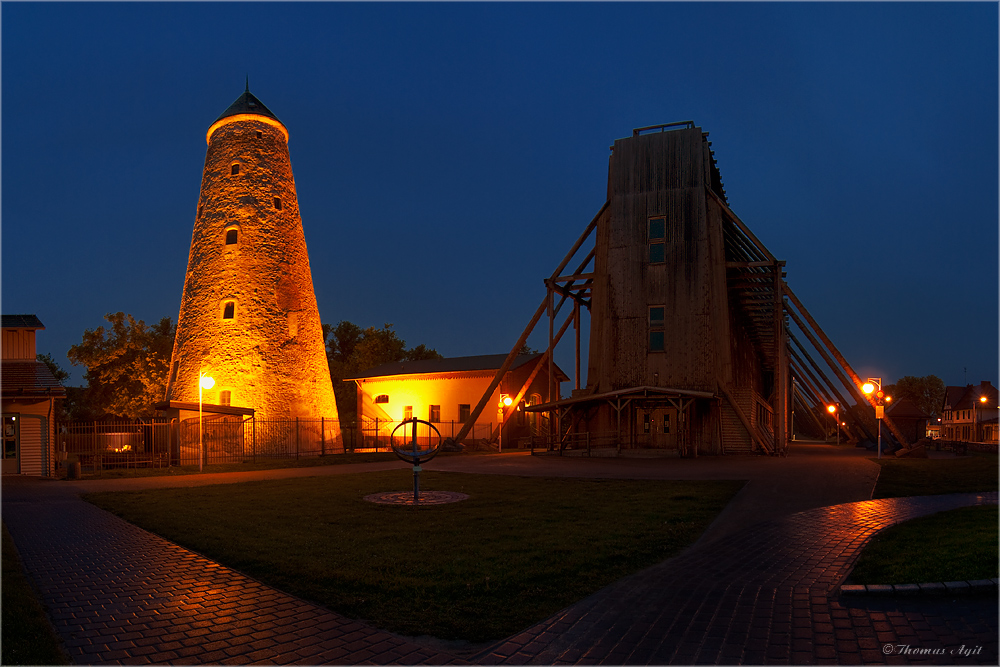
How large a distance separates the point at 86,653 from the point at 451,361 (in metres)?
40.0

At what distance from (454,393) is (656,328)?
1580cm

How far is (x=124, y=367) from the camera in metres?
43.1

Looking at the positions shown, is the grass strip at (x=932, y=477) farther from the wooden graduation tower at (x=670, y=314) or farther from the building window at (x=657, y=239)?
the building window at (x=657, y=239)

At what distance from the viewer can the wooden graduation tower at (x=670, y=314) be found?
28547mm

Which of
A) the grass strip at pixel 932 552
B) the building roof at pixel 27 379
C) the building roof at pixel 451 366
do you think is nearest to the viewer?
the grass strip at pixel 932 552

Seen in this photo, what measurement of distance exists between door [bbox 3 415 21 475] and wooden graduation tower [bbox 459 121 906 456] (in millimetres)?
17357

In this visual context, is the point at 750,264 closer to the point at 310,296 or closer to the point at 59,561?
the point at 310,296

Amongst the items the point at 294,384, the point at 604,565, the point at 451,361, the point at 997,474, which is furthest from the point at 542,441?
the point at 604,565

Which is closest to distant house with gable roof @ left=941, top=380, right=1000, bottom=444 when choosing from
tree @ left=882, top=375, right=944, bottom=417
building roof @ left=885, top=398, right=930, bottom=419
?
tree @ left=882, top=375, right=944, bottom=417

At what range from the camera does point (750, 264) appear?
2855 centimetres

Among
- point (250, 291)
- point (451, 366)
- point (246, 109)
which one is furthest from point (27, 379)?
point (451, 366)

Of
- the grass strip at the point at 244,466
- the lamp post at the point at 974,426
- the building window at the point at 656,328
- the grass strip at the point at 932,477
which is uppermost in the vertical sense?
the building window at the point at 656,328

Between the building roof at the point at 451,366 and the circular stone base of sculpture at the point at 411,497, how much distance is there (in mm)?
25659

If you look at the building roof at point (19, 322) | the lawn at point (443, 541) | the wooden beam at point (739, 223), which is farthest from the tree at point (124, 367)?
the wooden beam at point (739, 223)
